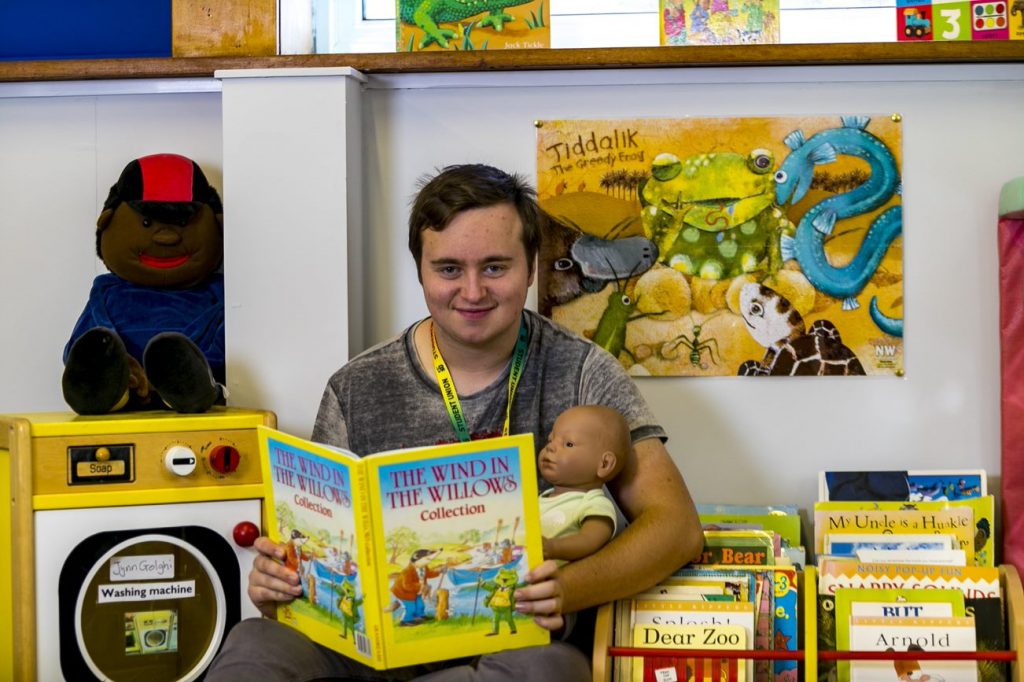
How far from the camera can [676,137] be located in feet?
7.88

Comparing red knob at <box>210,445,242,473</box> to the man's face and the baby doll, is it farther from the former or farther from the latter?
the baby doll

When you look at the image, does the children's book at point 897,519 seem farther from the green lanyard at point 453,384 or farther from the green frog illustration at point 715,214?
the green lanyard at point 453,384

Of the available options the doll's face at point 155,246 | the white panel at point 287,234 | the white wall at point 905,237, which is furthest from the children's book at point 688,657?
the doll's face at point 155,246

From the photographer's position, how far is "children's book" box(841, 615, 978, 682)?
69.5 inches

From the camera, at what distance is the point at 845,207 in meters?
2.36

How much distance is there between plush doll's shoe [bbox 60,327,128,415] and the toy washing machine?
0.18 feet

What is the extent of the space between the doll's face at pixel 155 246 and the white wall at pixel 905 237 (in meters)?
0.10

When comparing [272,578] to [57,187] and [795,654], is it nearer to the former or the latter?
[795,654]

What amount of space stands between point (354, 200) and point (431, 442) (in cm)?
63

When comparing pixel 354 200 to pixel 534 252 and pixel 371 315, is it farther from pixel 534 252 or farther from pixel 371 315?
pixel 534 252

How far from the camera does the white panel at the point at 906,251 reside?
2.36 meters

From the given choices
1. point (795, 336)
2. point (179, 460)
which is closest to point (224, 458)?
point (179, 460)

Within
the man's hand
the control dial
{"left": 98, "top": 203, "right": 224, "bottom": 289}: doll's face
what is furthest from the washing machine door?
the man's hand

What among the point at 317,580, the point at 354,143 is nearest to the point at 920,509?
the point at 317,580
